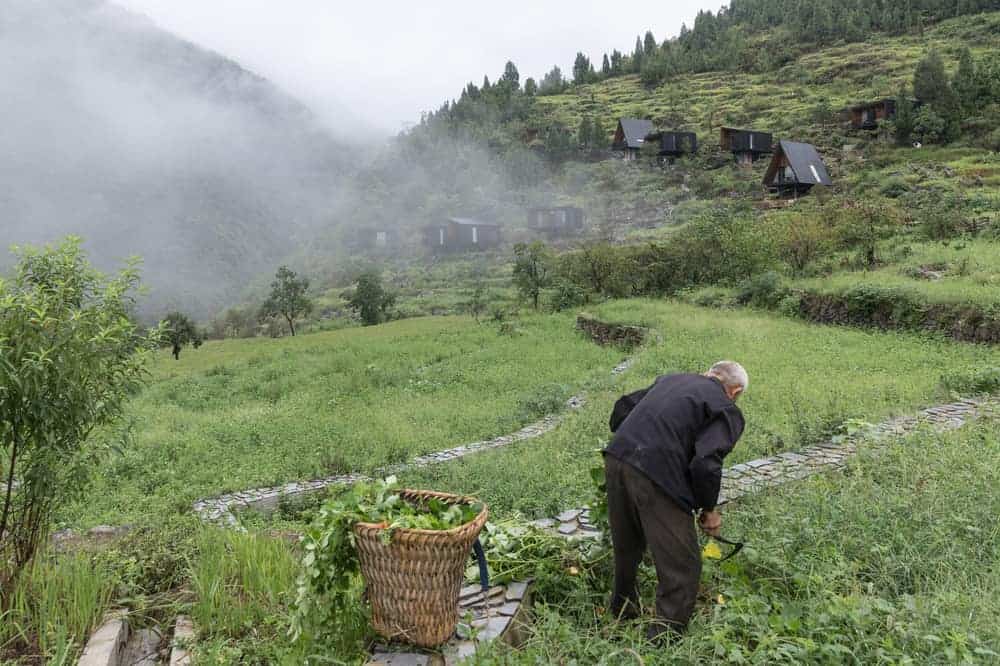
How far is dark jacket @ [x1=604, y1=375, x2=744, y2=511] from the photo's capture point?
3.34 m

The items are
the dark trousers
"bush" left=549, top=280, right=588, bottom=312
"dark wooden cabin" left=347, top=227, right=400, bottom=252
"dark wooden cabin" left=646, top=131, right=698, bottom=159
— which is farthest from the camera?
"dark wooden cabin" left=347, top=227, right=400, bottom=252

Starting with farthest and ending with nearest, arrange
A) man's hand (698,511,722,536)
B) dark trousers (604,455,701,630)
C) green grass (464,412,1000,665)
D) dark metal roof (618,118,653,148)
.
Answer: dark metal roof (618,118,653,148), man's hand (698,511,722,536), dark trousers (604,455,701,630), green grass (464,412,1000,665)

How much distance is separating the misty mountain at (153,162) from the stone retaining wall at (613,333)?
6349 centimetres

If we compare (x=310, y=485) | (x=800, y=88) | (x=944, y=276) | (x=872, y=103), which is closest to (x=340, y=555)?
(x=310, y=485)

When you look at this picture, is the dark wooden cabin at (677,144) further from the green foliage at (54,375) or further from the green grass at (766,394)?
the green foliage at (54,375)

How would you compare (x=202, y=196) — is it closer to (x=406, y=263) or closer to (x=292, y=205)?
(x=292, y=205)

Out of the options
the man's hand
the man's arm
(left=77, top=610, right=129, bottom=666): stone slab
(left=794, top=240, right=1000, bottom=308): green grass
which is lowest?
(left=794, top=240, right=1000, bottom=308): green grass

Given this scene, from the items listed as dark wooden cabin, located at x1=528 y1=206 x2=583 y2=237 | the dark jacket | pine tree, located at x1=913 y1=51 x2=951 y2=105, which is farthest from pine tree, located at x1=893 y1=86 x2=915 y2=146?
the dark jacket

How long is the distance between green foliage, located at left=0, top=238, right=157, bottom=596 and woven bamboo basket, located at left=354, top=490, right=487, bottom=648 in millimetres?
1880

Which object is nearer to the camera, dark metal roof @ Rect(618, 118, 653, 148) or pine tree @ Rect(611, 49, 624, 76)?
dark metal roof @ Rect(618, 118, 653, 148)

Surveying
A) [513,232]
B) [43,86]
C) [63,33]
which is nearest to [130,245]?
[513,232]

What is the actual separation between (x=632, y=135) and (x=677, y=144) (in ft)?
22.6

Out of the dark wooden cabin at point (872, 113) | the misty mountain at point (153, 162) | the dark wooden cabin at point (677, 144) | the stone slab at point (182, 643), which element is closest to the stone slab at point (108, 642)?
the stone slab at point (182, 643)

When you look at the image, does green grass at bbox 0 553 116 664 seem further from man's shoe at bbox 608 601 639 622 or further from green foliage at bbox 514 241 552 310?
green foliage at bbox 514 241 552 310
